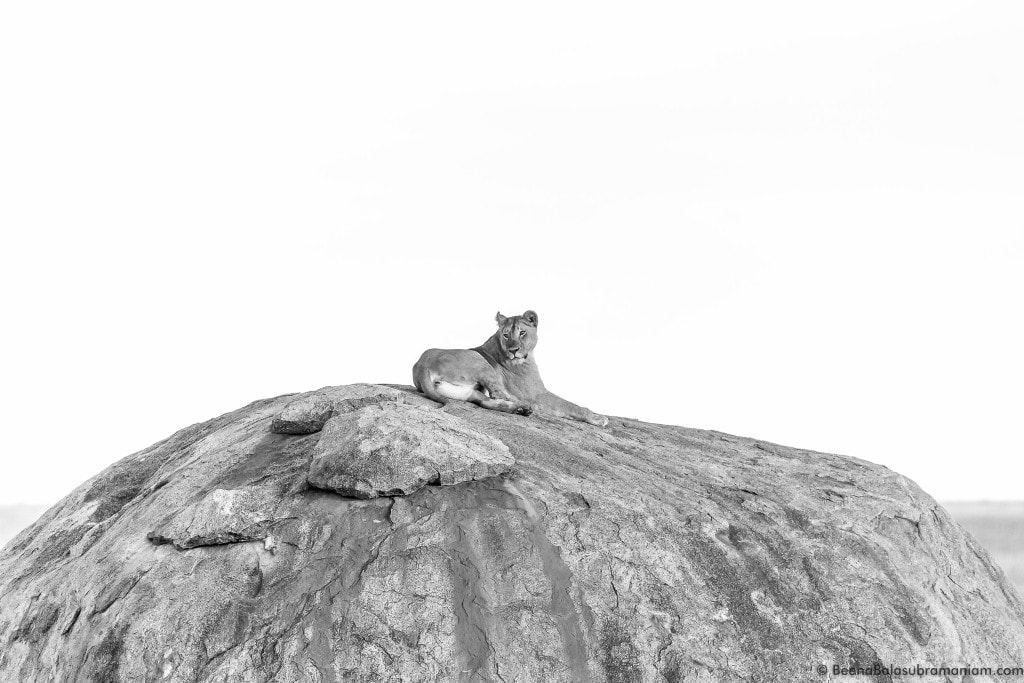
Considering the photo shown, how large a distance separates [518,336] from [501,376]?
1.40 ft

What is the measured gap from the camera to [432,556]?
852cm

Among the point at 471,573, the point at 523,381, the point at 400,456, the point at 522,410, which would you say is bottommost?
the point at 471,573

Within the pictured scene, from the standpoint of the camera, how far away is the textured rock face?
8211 millimetres

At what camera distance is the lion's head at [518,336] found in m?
11.6

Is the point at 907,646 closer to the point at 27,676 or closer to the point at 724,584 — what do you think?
the point at 724,584

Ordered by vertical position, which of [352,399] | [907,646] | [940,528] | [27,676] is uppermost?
[352,399]

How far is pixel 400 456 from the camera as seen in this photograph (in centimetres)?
894

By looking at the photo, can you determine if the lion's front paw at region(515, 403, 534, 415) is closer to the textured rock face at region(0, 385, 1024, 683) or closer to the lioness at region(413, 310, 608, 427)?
the lioness at region(413, 310, 608, 427)

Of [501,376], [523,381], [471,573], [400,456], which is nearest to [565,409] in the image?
[523,381]

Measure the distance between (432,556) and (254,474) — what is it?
72.6 inches

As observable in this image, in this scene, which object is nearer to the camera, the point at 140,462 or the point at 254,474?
the point at 254,474

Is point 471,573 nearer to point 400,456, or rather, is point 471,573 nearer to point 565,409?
point 400,456

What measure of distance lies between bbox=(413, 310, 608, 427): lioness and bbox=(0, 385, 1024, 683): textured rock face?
2.73 ft

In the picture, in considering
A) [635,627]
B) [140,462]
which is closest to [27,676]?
[140,462]
